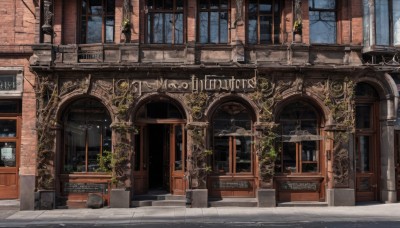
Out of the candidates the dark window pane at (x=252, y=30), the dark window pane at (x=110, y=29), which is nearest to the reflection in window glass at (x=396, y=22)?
the dark window pane at (x=252, y=30)

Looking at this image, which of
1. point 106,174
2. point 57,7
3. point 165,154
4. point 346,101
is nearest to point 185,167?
point 165,154

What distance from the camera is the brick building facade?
1584 cm

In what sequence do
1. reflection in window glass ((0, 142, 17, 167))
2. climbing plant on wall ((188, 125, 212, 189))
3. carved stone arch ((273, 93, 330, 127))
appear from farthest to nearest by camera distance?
reflection in window glass ((0, 142, 17, 167))
carved stone arch ((273, 93, 330, 127))
climbing plant on wall ((188, 125, 212, 189))

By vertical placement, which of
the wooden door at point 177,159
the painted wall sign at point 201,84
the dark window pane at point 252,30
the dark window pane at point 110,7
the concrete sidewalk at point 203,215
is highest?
the dark window pane at point 110,7

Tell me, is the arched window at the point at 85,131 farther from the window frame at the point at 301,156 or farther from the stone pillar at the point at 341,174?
the stone pillar at the point at 341,174

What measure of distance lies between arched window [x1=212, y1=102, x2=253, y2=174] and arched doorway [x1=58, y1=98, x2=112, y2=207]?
381 cm

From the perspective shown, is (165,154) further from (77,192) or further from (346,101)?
(346,101)

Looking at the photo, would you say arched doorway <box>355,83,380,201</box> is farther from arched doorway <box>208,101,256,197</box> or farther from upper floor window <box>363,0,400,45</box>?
arched doorway <box>208,101,256,197</box>

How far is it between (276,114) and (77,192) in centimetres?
743

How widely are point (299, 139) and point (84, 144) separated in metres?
7.61

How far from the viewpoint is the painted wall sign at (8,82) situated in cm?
1617

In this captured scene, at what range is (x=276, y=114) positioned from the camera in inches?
637

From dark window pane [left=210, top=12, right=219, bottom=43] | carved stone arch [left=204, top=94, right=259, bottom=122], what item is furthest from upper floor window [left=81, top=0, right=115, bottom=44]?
carved stone arch [left=204, top=94, right=259, bottom=122]

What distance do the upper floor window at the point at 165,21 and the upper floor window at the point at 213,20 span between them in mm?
762
